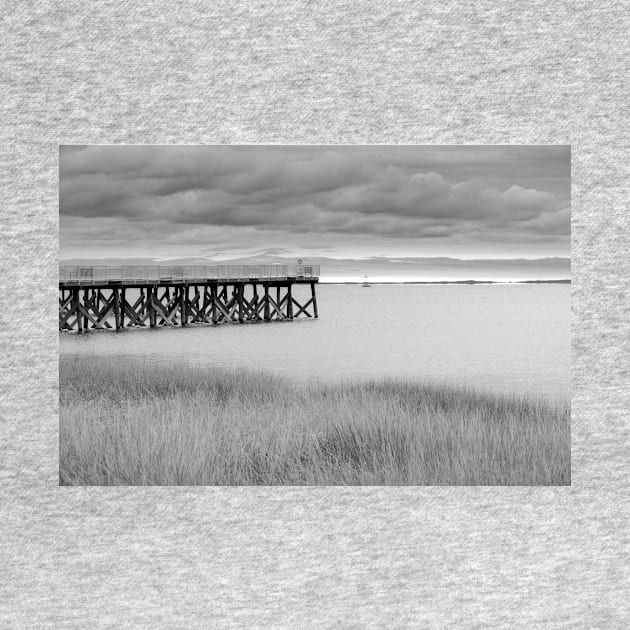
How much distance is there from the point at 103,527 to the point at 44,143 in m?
1.65

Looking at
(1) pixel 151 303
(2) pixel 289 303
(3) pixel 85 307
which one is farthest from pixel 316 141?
(3) pixel 85 307

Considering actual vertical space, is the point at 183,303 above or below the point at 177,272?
below

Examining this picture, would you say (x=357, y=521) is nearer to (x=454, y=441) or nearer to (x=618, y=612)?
(x=454, y=441)

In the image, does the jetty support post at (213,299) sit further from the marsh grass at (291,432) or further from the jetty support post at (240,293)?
the marsh grass at (291,432)

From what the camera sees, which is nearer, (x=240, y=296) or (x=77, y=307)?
(x=77, y=307)

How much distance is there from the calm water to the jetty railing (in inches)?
6.3

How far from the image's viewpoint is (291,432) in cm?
331

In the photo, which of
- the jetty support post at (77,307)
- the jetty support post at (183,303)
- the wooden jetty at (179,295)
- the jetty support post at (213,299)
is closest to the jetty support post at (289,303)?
the wooden jetty at (179,295)

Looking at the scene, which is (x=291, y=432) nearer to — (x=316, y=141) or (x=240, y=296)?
(x=240, y=296)

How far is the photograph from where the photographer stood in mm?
3213

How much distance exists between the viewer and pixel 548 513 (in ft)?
10.1

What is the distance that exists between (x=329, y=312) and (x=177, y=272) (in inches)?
28.6

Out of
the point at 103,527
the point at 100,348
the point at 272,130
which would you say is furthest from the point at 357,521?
the point at 272,130

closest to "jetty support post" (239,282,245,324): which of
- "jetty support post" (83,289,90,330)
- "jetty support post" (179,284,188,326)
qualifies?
"jetty support post" (179,284,188,326)
